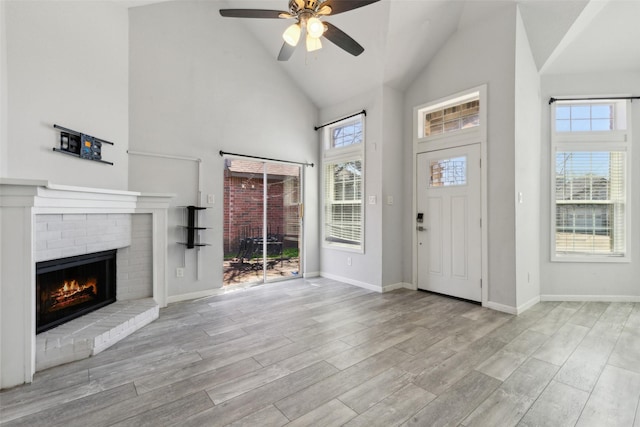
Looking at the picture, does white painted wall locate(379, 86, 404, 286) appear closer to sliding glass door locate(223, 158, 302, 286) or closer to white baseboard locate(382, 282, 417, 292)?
white baseboard locate(382, 282, 417, 292)

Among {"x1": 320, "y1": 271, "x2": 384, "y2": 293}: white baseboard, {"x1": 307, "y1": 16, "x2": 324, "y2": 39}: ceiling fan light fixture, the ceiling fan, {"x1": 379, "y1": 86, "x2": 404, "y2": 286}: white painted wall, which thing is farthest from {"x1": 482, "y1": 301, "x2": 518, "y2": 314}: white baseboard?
{"x1": 307, "y1": 16, "x2": 324, "y2": 39}: ceiling fan light fixture

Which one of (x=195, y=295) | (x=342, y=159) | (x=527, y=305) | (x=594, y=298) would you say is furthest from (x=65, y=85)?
(x=594, y=298)

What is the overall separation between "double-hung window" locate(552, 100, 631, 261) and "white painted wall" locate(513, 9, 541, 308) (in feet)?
1.14

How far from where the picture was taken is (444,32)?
3.83m

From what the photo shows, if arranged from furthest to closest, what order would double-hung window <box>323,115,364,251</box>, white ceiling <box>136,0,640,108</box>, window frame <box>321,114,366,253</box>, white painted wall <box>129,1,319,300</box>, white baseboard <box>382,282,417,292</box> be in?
1. double-hung window <box>323,115,364,251</box>
2. window frame <box>321,114,366,253</box>
3. white baseboard <box>382,282,417,292</box>
4. white painted wall <box>129,1,319,300</box>
5. white ceiling <box>136,0,640,108</box>

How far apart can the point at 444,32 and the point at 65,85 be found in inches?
173

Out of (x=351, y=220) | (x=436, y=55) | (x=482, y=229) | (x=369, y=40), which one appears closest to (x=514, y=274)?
(x=482, y=229)

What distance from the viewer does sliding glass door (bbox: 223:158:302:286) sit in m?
4.37

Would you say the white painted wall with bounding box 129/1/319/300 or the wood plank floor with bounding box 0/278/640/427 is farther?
the white painted wall with bounding box 129/1/319/300

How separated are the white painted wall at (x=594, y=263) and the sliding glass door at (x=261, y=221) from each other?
3687 millimetres

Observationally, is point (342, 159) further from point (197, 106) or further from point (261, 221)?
point (197, 106)

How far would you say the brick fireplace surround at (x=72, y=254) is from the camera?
6.49 feet

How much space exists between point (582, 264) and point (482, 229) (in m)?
1.60

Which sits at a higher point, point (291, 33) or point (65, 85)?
point (291, 33)
